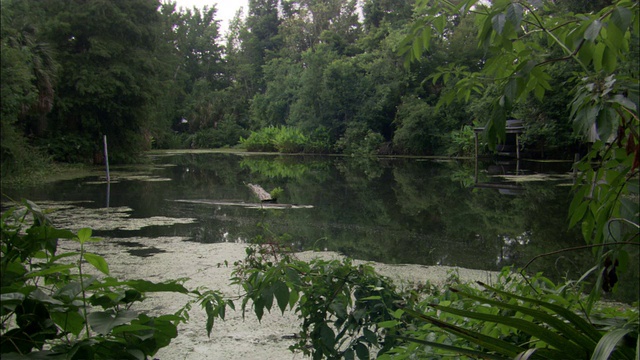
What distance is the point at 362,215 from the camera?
8000mm

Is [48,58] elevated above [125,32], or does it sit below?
below

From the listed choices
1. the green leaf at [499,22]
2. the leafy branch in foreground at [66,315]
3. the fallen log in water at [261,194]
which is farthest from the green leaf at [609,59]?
the fallen log in water at [261,194]

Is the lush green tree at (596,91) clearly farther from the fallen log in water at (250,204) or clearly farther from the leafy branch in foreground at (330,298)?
the fallen log in water at (250,204)

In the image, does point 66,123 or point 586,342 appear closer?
point 586,342

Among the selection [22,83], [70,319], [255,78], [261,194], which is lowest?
[261,194]

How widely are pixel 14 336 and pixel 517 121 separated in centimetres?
1866

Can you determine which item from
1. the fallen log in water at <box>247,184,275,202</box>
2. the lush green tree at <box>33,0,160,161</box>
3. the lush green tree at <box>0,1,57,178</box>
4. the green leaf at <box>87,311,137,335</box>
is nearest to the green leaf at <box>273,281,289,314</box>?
the green leaf at <box>87,311,137,335</box>

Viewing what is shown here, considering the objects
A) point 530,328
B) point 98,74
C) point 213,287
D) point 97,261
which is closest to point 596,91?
point 530,328

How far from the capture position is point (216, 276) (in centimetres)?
445

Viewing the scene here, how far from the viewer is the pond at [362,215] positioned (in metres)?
5.48

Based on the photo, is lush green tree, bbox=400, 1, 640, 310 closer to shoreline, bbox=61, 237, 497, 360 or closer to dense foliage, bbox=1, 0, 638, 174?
dense foliage, bbox=1, 0, 638, 174

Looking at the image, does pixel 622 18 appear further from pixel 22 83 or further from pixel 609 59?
pixel 22 83

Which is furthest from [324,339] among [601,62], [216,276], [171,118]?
[171,118]

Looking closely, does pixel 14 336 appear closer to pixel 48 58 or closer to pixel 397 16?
pixel 48 58
